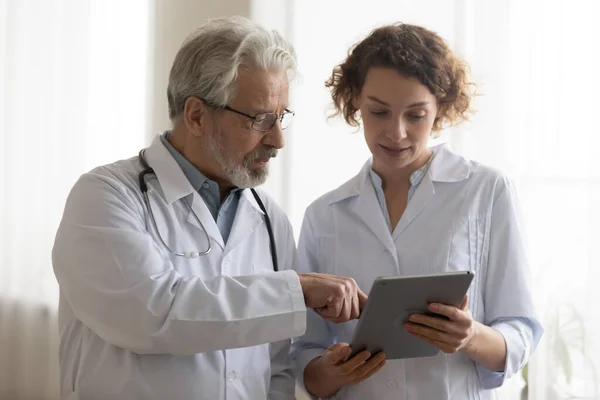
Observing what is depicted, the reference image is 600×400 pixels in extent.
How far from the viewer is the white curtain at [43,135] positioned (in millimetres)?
3273

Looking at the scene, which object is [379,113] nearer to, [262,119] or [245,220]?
[262,119]

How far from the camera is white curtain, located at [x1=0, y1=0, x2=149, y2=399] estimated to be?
3.27 metres

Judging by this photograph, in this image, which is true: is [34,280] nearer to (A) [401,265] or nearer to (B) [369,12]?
(B) [369,12]

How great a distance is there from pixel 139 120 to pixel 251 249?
5.36 ft

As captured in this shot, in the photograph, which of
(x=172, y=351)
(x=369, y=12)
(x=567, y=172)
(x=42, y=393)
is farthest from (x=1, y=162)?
(x=567, y=172)

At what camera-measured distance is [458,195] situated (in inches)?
75.1

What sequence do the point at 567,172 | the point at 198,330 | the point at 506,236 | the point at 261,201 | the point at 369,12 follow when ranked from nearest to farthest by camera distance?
the point at 198,330, the point at 506,236, the point at 261,201, the point at 567,172, the point at 369,12

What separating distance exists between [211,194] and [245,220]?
0.11 m

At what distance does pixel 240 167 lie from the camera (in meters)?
1.87

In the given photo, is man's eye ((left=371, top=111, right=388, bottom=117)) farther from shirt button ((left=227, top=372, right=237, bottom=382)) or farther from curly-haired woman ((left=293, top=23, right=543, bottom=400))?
shirt button ((left=227, top=372, right=237, bottom=382))

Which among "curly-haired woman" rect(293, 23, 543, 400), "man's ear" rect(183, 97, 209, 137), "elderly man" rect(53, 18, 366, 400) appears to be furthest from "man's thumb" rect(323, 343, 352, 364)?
"man's ear" rect(183, 97, 209, 137)

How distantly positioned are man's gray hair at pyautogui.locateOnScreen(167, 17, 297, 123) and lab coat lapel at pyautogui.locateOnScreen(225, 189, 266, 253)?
26cm

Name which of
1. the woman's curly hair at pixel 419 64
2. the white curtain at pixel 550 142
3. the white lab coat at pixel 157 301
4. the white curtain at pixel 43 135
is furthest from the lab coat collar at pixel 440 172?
the white curtain at pixel 43 135

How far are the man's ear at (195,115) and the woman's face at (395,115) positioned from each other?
38 cm
